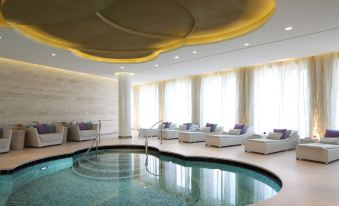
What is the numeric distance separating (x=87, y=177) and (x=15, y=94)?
20.1 ft

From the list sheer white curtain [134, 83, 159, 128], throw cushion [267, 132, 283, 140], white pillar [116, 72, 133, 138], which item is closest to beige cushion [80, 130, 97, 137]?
white pillar [116, 72, 133, 138]

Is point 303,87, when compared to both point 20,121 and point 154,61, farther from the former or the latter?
point 20,121

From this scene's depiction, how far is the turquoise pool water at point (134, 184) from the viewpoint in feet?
14.2

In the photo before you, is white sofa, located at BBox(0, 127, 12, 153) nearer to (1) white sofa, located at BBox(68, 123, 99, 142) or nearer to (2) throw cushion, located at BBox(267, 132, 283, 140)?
(1) white sofa, located at BBox(68, 123, 99, 142)

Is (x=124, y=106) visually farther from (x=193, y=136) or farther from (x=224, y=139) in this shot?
(x=224, y=139)

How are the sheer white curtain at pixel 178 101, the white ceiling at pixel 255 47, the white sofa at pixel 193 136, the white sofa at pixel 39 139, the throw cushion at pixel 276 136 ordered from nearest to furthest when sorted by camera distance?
the white ceiling at pixel 255 47 → the throw cushion at pixel 276 136 → the white sofa at pixel 39 139 → the white sofa at pixel 193 136 → the sheer white curtain at pixel 178 101

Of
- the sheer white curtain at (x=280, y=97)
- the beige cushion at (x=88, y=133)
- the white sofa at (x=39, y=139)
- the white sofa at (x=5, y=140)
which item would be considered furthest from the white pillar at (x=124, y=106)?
the sheer white curtain at (x=280, y=97)

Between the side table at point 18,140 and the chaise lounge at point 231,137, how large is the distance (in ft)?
22.3

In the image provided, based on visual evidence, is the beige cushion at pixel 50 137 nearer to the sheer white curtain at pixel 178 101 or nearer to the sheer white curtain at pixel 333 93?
the sheer white curtain at pixel 178 101

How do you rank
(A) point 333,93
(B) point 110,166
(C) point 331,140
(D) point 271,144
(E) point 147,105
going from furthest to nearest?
(E) point 147,105, (A) point 333,93, (D) point 271,144, (C) point 331,140, (B) point 110,166

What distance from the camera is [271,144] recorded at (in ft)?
25.3

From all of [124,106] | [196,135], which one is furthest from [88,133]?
[196,135]

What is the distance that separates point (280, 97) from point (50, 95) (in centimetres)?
1006

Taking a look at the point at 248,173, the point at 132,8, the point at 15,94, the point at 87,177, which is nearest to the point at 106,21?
the point at 132,8
